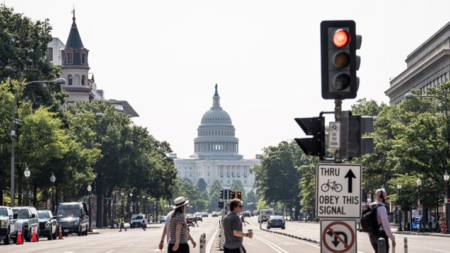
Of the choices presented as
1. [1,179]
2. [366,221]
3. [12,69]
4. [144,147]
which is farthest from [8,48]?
[366,221]

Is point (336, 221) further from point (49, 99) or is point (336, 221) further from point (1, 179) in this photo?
point (49, 99)

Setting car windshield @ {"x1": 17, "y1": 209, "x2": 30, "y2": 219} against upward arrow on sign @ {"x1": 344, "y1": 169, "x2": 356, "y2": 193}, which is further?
car windshield @ {"x1": 17, "y1": 209, "x2": 30, "y2": 219}

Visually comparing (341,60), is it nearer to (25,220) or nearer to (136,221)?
(25,220)

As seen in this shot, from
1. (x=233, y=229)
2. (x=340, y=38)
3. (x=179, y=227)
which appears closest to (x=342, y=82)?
(x=340, y=38)

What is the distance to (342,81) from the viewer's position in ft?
43.7

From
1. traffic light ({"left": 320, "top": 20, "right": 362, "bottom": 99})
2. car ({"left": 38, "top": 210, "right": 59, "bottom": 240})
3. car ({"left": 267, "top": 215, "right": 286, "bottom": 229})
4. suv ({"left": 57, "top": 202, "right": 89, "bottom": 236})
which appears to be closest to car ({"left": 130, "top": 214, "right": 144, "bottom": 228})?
car ({"left": 267, "top": 215, "right": 286, "bottom": 229})

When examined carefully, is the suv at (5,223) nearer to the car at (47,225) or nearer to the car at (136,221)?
the car at (47,225)

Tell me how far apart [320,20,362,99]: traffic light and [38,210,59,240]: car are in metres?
42.5

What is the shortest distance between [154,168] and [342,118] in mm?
92727

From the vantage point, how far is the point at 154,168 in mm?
105500

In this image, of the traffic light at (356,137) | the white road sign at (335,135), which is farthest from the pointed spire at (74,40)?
the white road sign at (335,135)

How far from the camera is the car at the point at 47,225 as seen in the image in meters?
53.7

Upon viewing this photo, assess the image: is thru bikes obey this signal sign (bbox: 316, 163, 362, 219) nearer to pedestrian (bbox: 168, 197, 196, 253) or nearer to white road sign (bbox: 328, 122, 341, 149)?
white road sign (bbox: 328, 122, 341, 149)

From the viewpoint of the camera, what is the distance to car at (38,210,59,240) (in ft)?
176
